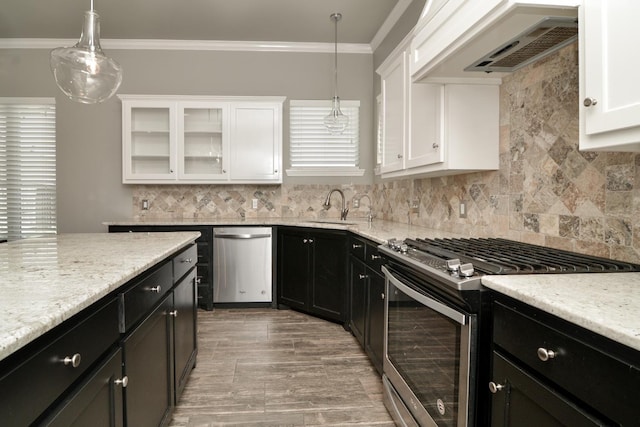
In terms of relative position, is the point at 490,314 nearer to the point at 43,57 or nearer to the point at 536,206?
the point at 536,206

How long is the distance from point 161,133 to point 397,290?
347 centimetres

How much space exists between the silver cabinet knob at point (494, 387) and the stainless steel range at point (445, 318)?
51 millimetres

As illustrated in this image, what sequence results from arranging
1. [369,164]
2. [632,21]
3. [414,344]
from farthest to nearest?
[369,164] → [414,344] → [632,21]

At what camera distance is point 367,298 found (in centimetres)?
281

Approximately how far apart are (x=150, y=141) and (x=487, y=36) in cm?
381

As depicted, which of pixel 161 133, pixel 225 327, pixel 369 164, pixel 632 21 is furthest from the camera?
pixel 369 164

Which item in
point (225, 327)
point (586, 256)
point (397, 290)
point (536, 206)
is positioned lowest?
point (225, 327)


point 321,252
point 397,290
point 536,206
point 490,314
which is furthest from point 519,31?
point 321,252

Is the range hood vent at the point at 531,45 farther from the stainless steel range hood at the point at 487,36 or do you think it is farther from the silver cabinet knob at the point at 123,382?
the silver cabinet knob at the point at 123,382

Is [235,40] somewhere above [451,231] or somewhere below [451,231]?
above

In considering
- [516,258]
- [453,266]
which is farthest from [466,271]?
[516,258]

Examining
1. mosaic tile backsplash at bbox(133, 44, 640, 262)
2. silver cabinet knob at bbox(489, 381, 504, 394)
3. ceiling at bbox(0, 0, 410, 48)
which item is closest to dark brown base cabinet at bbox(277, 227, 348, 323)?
mosaic tile backsplash at bbox(133, 44, 640, 262)

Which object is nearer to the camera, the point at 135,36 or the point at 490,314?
the point at 490,314

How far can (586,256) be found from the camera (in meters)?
1.59
